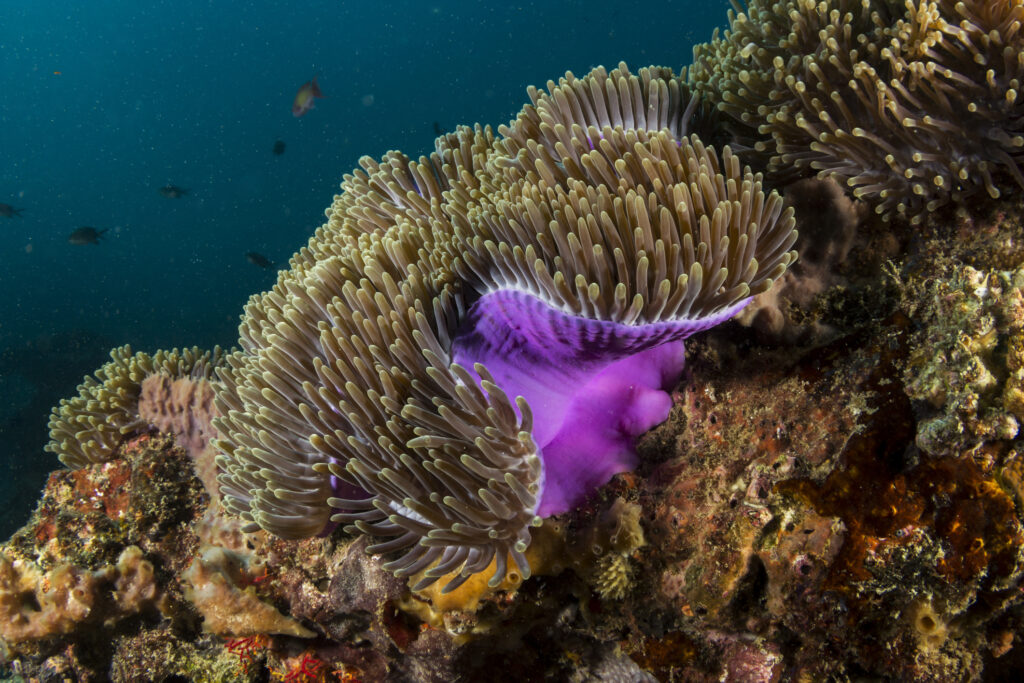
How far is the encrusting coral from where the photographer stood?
6.83 ft

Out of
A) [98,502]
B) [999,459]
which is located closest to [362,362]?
[999,459]

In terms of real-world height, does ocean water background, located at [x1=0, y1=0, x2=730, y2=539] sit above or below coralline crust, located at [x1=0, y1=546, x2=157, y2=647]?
above

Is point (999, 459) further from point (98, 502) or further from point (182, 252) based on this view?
point (182, 252)

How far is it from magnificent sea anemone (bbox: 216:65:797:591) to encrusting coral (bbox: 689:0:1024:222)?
0.42 m

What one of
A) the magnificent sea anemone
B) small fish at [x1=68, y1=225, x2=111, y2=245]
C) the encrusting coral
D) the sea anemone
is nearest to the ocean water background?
small fish at [x1=68, y1=225, x2=111, y2=245]

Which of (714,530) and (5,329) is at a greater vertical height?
(5,329)

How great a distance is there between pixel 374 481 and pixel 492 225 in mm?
1096

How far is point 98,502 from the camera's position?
3.82 meters

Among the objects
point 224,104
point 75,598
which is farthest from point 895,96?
point 224,104

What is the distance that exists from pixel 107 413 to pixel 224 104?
296 ft

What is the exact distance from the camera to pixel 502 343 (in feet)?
7.57

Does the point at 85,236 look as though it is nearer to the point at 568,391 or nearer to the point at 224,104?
the point at 568,391

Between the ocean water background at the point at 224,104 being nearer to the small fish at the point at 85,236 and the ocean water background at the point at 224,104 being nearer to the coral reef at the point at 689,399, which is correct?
the small fish at the point at 85,236

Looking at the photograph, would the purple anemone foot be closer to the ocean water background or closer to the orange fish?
the orange fish
